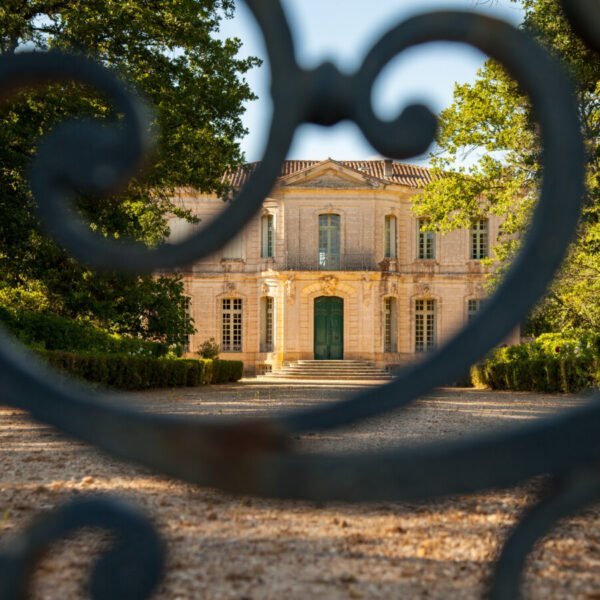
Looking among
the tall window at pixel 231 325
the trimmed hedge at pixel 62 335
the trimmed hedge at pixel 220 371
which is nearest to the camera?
the trimmed hedge at pixel 62 335

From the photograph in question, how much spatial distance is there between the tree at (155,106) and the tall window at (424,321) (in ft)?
65.8

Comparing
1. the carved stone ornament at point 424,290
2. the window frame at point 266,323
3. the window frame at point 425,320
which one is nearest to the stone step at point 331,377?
the window frame at point 266,323

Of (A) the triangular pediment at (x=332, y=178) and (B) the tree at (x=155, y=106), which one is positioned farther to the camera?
(A) the triangular pediment at (x=332, y=178)

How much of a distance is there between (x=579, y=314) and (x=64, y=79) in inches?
699

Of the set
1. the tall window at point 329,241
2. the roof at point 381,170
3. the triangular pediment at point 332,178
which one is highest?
the roof at point 381,170

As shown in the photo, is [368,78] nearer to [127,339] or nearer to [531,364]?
[127,339]

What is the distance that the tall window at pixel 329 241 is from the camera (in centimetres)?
3275

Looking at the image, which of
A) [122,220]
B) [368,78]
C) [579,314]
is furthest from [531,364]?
[368,78]

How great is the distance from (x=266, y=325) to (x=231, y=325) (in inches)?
55.5

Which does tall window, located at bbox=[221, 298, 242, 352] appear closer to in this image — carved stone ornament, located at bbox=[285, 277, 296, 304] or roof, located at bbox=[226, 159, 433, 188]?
carved stone ornament, located at bbox=[285, 277, 296, 304]

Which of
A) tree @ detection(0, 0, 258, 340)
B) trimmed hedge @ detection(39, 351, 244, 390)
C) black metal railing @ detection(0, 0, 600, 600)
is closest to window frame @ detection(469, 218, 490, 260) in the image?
trimmed hedge @ detection(39, 351, 244, 390)

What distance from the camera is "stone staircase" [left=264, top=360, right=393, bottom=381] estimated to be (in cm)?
2770

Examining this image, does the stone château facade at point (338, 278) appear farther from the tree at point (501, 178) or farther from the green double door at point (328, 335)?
the tree at point (501, 178)

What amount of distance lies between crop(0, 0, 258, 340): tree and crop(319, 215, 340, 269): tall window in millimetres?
17734
